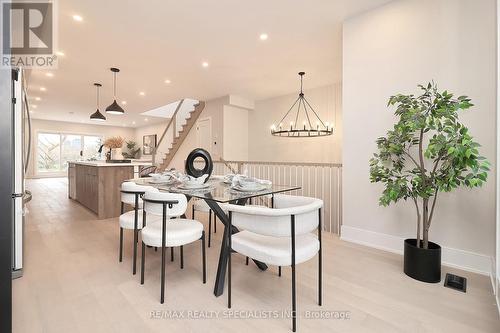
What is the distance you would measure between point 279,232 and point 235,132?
592 cm

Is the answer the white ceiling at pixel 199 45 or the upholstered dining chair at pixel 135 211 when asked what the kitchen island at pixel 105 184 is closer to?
the white ceiling at pixel 199 45

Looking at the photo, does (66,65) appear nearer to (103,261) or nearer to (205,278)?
(103,261)

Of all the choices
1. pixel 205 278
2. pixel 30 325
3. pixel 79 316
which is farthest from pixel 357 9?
pixel 30 325

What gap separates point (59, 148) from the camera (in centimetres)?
1202

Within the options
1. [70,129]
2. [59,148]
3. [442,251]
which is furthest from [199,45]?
[59,148]

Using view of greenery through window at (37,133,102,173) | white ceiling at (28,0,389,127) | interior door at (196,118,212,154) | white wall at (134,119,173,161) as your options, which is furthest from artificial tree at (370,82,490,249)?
view of greenery through window at (37,133,102,173)

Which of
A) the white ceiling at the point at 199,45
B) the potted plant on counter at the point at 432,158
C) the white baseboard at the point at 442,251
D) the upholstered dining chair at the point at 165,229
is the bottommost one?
the white baseboard at the point at 442,251

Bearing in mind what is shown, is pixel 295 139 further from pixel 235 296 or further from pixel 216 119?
pixel 235 296

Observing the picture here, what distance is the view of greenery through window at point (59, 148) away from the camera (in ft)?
37.8

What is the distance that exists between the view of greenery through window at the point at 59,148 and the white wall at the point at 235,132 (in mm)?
9356

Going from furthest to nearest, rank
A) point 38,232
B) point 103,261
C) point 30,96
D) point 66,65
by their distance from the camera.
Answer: point 30,96, point 66,65, point 38,232, point 103,261

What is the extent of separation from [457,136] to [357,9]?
202 cm

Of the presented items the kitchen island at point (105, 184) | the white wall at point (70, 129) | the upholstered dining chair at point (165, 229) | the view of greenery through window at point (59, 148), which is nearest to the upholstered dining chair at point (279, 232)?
the upholstered dining chair at point (165, 229)

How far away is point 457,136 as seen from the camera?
78.6 inches
